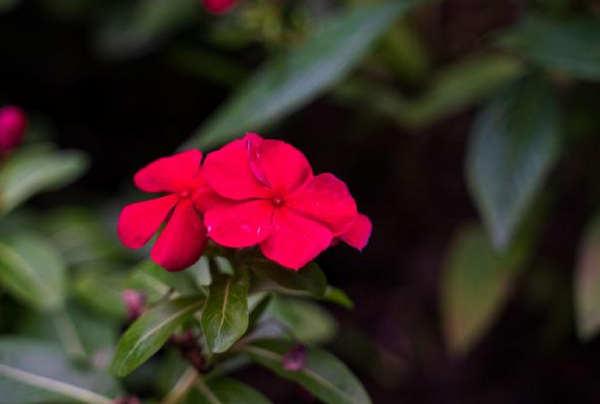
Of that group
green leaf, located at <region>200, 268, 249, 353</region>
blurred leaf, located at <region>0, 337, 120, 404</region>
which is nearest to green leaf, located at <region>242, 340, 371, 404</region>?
green leaf, located at <region>200, 268, 249, 353</region>

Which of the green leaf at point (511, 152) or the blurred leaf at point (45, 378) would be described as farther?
the green leaf at point (511, 152)

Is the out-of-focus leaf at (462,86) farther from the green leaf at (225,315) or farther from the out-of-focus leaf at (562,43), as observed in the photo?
the green leaf at (225,315)

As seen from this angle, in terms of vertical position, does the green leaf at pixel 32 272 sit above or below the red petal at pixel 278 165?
below

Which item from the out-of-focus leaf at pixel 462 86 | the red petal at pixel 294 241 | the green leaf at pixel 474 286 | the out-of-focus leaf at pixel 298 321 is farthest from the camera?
the out-of-focus leaf at pixel 462 86

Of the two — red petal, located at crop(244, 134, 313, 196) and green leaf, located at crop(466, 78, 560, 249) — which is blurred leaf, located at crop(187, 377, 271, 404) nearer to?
red petal, located at crop(244, 134, 313, 196)

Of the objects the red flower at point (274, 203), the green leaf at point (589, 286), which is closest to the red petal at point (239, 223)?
the red flower at point (274, 203)

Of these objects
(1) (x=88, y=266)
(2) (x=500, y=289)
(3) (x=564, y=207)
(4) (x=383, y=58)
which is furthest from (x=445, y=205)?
(1) (x=88, y=266)
